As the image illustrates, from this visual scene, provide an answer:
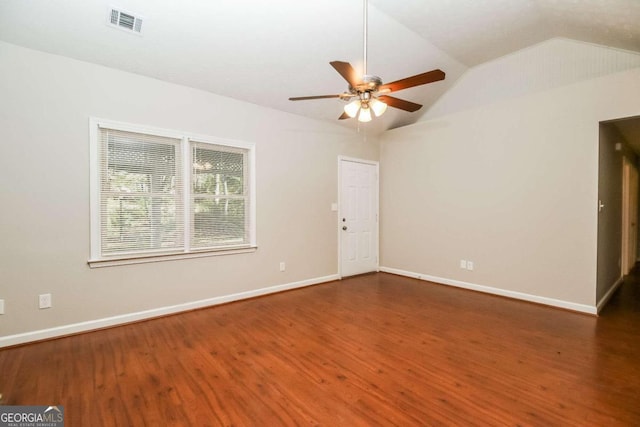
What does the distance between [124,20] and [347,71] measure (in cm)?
216

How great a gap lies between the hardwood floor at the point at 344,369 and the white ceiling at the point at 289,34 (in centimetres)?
279

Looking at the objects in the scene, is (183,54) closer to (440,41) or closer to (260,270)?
(260,270)

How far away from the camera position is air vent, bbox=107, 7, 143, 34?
2473 mm

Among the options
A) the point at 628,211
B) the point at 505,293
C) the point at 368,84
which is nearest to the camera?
the point at 368,84

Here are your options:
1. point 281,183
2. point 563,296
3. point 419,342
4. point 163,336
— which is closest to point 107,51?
point 281,183

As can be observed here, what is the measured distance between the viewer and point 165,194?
10.8 feet

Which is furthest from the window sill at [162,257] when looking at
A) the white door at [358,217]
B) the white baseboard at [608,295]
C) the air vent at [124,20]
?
the white baseboard at [608,295]

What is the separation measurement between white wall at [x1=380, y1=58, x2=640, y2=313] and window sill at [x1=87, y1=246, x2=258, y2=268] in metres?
2.94

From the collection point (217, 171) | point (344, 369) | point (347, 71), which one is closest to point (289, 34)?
point (347, 71)

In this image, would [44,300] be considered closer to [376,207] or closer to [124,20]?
[124,20]

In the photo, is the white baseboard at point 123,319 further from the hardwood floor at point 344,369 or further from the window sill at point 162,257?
the window sill at point 162,257

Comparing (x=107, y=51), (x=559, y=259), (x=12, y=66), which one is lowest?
(x=559, y=259)

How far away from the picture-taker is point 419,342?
2.64 m

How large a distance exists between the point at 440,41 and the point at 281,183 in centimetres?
280
